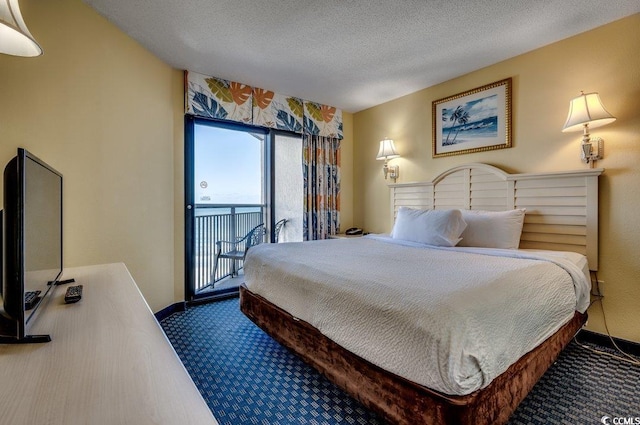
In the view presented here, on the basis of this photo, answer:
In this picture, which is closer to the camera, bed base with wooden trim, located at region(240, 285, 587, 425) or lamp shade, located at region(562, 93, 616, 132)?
bed base with wooden trim, located at region(240, 285, 587, 425)

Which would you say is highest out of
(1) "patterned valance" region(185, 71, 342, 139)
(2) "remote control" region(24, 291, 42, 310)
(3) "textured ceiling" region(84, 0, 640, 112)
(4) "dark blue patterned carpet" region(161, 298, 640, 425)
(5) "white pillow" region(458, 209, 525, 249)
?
(3) "textured ceiling" region(84, 0, 640, 112)

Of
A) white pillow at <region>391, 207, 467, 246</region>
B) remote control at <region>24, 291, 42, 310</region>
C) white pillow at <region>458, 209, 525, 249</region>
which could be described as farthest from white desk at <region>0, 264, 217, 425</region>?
white pillow at <region>458, 209, 525, 249</region>

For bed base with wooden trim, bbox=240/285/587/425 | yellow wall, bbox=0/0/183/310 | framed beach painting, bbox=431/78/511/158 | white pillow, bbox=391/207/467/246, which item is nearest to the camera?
bed base with wooden trim, bbox=240/285/587/425

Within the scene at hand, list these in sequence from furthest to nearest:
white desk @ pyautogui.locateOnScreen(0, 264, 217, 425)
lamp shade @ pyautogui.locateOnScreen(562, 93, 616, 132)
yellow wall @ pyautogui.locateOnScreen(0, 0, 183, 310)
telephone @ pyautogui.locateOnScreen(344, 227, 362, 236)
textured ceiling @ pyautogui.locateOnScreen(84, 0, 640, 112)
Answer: telephone @ pyautogui.locateOnScreen(344, 227, 362, 236), lamp shade @ pyautogui.locateOnScreen(562, 93, 616, 132), textured ceiling @ pyautogui.locateOnScreen(84, 0, 640, 112), yellow wall @ pyautogui.locateOnScreen(0, 0, 183, 310), white desk @ pyautogui.locateOnScreen(0, 264, 217, 425)

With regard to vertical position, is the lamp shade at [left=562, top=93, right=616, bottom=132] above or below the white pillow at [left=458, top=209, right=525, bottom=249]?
above

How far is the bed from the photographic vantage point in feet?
3.74

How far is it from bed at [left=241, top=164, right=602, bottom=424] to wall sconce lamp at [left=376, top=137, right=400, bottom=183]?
138 cm

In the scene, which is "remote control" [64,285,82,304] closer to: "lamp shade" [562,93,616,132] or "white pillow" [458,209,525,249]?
"white pillow" [458,209,525,249]

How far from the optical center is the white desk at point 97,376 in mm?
552

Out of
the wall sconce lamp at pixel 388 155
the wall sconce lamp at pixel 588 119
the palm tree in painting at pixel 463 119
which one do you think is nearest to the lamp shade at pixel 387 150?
the wall sconce lamp at pixel 388 155

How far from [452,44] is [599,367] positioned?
274 cm

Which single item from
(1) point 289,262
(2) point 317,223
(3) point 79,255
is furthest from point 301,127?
(3) point 79,255

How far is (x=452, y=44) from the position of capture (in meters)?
2.59

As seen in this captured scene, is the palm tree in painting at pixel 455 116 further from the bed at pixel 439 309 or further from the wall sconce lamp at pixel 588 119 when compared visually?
the wall sconce lamp at pixel 588 119
